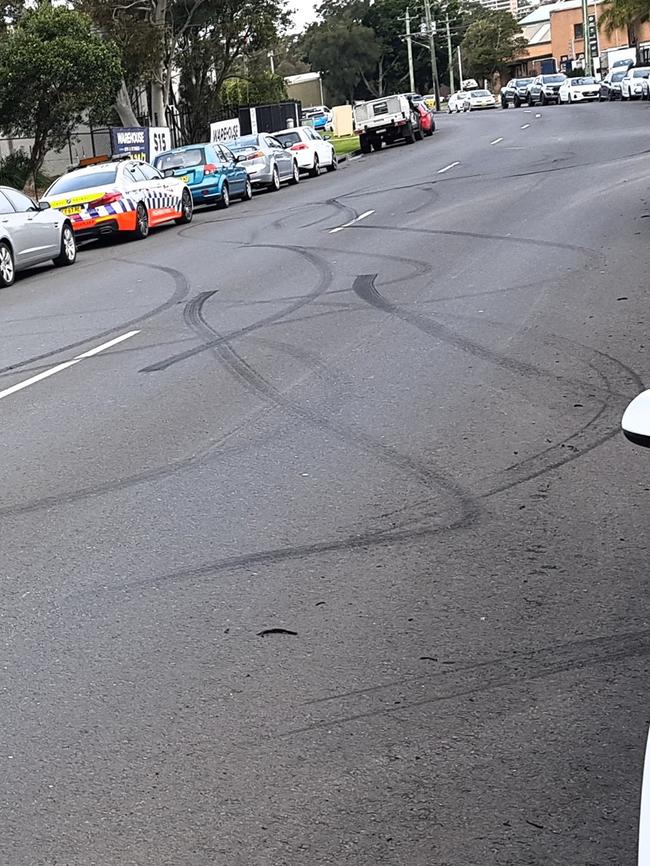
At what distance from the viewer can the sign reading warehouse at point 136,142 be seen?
38.2 meters

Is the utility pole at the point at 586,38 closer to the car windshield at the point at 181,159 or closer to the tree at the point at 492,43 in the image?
the tree at the point at 492,43

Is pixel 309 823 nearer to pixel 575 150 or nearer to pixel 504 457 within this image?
pixel 504 457

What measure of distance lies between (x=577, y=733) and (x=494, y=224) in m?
16.3

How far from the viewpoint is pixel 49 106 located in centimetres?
3984

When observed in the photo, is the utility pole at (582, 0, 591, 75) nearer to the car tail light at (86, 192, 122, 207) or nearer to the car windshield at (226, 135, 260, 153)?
the car windshield at (226, 135, 260, 153)

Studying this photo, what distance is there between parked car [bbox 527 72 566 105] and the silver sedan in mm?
58493

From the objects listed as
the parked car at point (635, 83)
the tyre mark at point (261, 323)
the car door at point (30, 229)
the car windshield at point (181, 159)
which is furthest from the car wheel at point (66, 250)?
the parked car at point (635, 83)

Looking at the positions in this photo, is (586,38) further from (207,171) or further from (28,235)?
(28,235)

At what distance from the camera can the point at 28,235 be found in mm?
20578

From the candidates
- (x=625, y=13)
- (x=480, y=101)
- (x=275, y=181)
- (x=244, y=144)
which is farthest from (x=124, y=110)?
(x=480, y=101)

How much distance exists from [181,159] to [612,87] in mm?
42367

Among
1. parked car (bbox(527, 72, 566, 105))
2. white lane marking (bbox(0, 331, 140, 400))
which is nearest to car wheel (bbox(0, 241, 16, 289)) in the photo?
white lane marking (bbox(0, 331, 140, 400))

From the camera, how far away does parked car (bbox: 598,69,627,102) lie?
223 ft

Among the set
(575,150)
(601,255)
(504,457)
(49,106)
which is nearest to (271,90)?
(49,106)
